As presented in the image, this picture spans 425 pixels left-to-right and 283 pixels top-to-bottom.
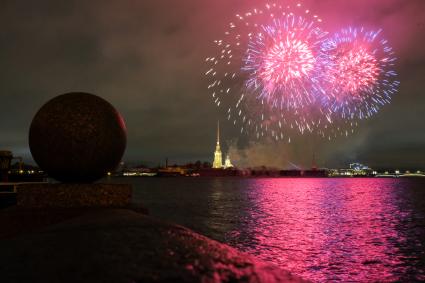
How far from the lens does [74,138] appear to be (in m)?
9.12

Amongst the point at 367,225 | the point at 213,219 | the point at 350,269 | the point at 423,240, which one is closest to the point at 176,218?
the point at 213,219

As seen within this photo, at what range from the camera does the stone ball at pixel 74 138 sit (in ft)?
30.0

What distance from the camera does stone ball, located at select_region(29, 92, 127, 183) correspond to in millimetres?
9141

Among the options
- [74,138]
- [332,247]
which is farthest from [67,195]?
[332,247]

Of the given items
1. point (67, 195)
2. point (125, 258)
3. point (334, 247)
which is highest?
point (67, 195)

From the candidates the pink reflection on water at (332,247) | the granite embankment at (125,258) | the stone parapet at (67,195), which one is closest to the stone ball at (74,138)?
the stone parapet at (67,195)

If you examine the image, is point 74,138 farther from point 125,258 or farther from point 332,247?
point 332,247

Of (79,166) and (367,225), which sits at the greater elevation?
(79,166)

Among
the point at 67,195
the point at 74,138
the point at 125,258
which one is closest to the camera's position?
the point at 125,258

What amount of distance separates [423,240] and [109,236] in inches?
899

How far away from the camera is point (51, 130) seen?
9.16 m

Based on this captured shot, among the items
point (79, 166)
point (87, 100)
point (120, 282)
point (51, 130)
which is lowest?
point (120, 282)

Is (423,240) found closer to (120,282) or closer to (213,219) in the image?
(213,219)

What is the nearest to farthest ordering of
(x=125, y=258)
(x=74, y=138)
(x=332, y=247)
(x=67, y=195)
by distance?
1. (x=125, y=258)
2. (x=67, y=195)
3. (x=74, y=138)
4. (x=332, y=247)
